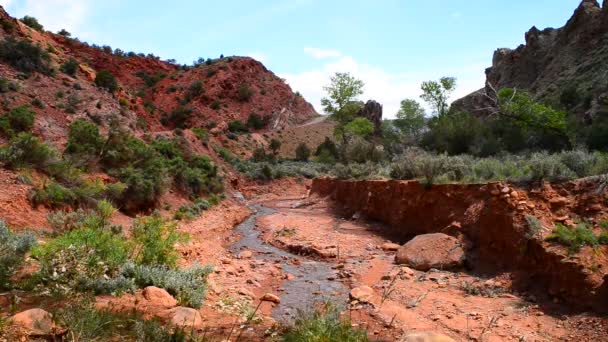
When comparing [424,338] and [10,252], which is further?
[10,252]

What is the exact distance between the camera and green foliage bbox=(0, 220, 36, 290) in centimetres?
567

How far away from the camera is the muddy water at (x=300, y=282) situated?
7.37 meters

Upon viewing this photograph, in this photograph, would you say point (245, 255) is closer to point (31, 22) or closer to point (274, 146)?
point (274, 146)

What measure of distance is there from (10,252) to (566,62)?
37087 millimetres

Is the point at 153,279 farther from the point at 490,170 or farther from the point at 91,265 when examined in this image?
the point at 490,170

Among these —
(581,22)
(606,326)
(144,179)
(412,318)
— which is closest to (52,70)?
(144,179)

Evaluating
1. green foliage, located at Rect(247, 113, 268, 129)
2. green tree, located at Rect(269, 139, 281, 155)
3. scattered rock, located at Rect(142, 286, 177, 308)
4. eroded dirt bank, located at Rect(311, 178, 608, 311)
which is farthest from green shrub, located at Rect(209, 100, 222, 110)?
scattered rock, located at Rect(142, 286, 177, 308)

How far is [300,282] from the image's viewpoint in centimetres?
913

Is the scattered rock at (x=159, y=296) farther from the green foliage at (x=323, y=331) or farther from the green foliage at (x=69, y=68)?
the green foliage at (x=69, y=68)

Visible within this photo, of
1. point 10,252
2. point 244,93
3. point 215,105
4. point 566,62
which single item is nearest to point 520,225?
point 10,252

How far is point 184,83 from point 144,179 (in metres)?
42.3

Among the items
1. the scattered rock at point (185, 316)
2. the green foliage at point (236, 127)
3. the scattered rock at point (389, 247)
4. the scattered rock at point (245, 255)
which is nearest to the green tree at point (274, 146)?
the green foliage at point (236, 127)

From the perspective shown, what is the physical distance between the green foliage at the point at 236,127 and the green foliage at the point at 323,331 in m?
43.4

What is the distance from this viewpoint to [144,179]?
1395 centimetres
